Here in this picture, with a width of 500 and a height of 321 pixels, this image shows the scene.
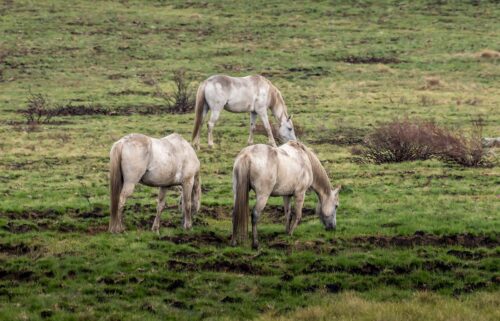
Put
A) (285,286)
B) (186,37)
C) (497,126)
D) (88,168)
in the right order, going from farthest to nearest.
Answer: (186,37), (497,126), (88,168), (285,286)

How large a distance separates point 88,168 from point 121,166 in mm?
8739

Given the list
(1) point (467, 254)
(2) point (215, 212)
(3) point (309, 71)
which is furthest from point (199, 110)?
(3) point (309, 71)

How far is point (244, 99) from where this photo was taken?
2728 cm

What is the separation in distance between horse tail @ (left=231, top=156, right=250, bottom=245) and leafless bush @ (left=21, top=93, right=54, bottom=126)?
58.0 feet

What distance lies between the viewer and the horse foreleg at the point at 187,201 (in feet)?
52.2

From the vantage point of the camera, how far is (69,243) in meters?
14.9

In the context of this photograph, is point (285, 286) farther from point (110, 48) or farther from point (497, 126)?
point (110, 48)

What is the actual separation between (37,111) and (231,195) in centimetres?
1636

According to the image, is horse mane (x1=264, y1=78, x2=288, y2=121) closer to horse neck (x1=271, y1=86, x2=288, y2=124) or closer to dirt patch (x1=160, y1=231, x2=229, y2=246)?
horse neck (x1=271, y1=86, x2=288, y2=124)

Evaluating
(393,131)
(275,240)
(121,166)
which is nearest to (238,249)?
(275,240)

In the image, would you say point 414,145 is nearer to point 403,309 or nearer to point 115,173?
point 115,173

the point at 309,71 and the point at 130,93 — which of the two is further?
the point at 309,71

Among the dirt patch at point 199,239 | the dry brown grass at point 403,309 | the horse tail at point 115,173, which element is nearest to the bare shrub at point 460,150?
the dirt patch at point 199,239

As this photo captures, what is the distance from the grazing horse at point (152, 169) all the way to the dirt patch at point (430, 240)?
3.34 metres
